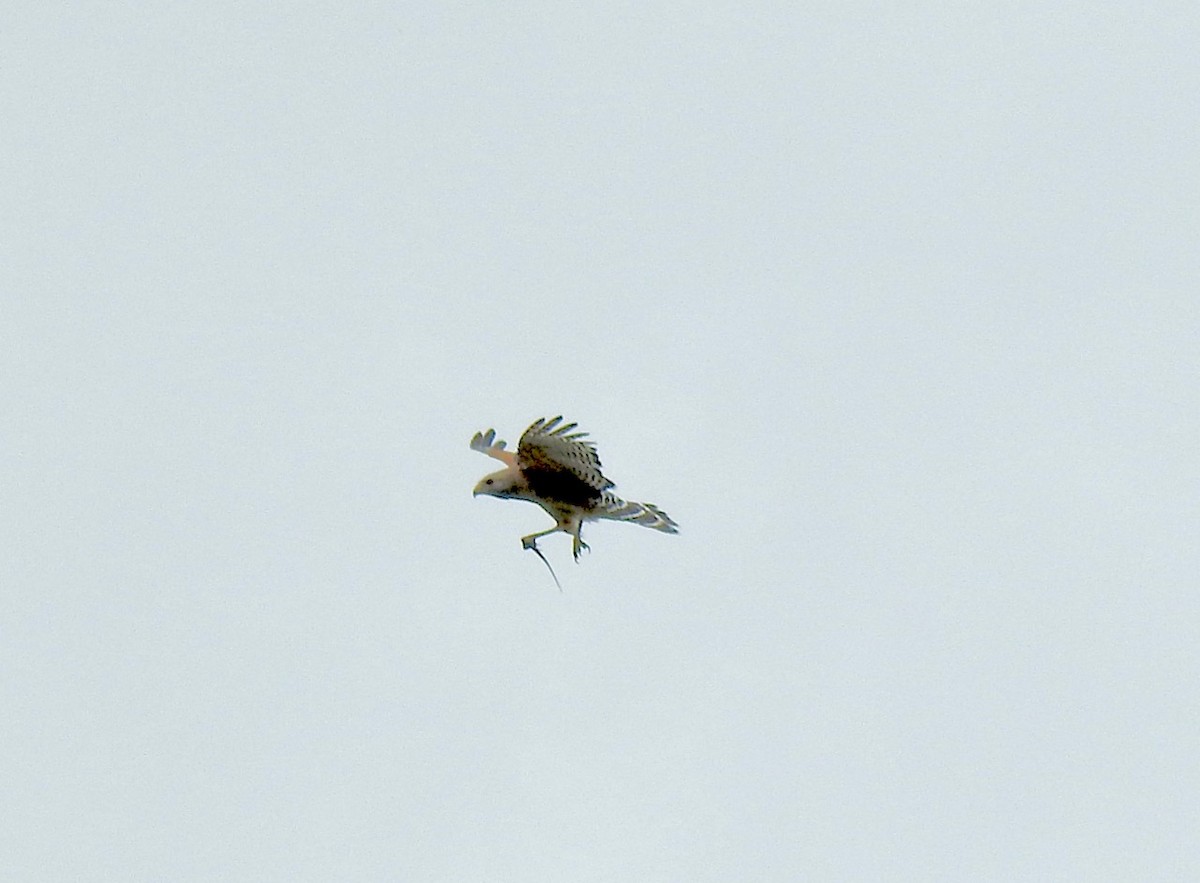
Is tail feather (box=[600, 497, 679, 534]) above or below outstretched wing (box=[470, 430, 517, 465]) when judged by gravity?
below

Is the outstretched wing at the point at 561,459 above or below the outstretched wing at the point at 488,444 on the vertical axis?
below

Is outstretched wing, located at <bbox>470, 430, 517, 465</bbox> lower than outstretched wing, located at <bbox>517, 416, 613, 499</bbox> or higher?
higher

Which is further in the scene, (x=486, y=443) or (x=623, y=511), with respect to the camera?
(x=486, y=443)
